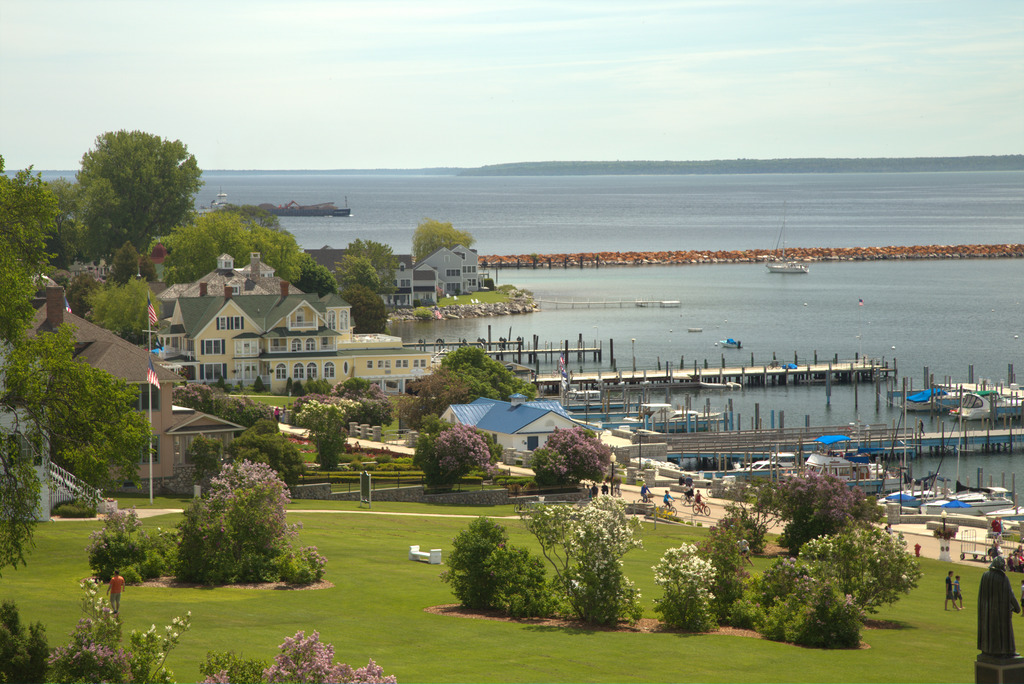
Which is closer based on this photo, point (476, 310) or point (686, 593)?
point (686, 593)

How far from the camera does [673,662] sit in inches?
980

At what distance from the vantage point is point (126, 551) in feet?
100

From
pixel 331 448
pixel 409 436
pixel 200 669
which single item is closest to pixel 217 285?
pixel 409 436

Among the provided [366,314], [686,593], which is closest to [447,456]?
[686,593]

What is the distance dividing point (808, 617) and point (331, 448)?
30.2m

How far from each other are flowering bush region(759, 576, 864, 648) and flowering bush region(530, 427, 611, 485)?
84.5 feet

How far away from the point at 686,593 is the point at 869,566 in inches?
254

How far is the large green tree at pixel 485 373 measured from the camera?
74.2 metres

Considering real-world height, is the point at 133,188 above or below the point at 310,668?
above

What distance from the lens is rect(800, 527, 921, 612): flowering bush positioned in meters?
31.5

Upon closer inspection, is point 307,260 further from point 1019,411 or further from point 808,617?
point 808,617

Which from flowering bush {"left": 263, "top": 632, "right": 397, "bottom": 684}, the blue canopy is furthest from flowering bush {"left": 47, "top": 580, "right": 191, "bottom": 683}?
the blue canopy

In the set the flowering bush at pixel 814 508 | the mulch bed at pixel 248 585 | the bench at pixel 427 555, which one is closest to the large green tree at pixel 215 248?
the flowering bush at pixel 814 508

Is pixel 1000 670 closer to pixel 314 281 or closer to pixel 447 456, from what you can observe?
pixel 447 456
